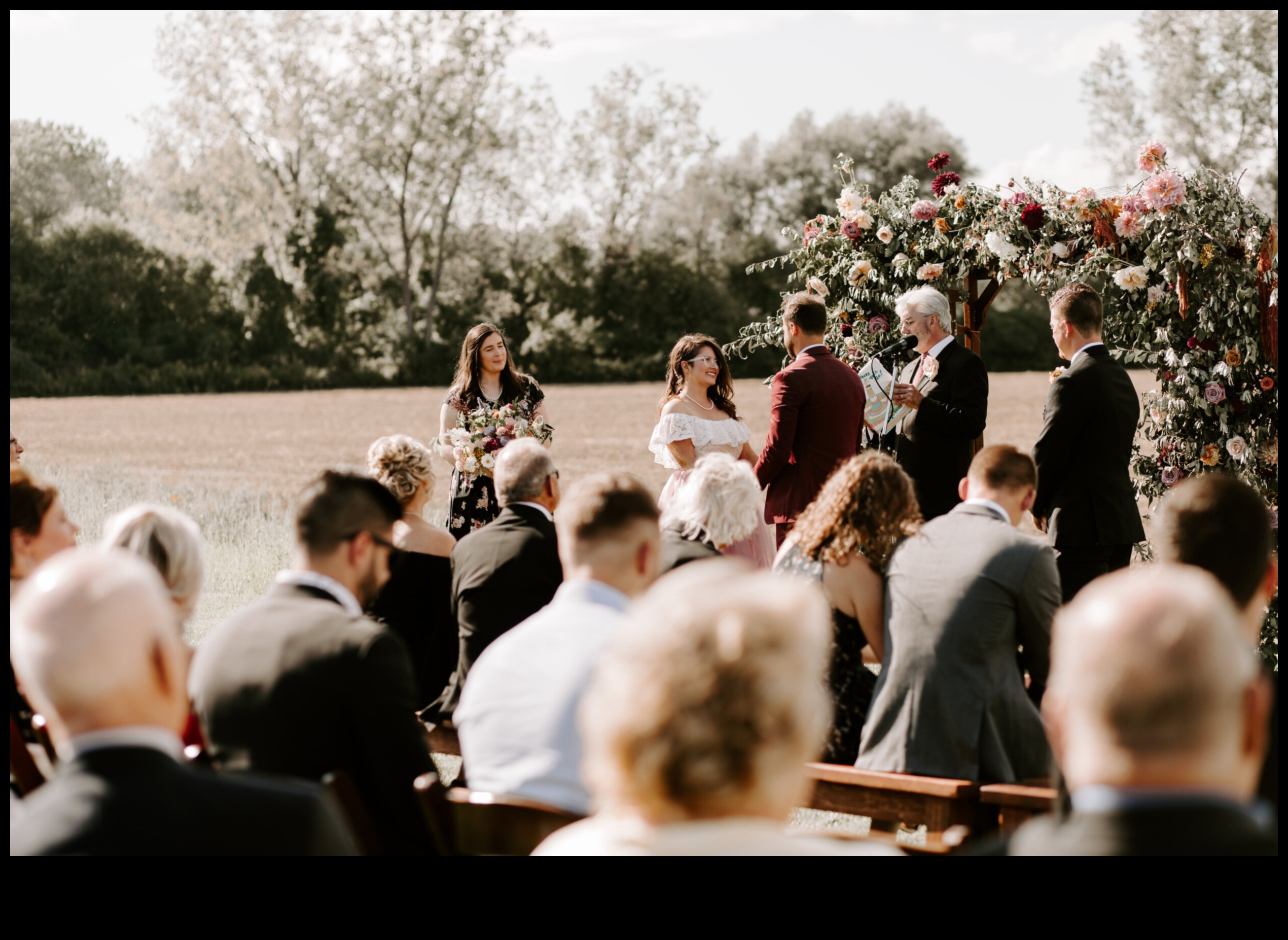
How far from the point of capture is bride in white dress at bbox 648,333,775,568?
7.08m

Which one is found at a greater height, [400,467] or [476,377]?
[476,377]

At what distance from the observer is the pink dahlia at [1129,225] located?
6742 millimetres

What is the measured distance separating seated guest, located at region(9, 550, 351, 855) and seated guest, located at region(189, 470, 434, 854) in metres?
0.74

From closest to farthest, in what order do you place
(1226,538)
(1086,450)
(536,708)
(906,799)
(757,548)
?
1. (536,708)
2. (1226,538)
3. (906,799)
4. (757,548)
5. (1086,450)

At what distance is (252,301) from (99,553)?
143ft

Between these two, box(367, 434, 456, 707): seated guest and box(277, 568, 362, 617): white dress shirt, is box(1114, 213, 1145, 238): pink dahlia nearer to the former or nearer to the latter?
box(367, 434, 456, 707): seated guest

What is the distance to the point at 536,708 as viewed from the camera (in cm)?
290

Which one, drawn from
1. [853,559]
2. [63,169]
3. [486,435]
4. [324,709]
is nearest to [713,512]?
[853,559]

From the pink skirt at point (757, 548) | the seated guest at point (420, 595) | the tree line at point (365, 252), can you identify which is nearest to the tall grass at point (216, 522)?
the seated guest at point (420, 595)

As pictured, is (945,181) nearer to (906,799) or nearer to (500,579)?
(500,579)

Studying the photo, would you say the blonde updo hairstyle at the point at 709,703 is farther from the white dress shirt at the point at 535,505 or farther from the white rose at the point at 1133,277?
the white rose at the point at 1133,277

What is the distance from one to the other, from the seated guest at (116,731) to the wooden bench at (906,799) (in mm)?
2024

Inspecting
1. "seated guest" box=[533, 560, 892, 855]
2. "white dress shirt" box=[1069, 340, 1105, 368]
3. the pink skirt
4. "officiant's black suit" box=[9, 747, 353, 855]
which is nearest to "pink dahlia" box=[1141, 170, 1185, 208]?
"white dress shirt" box=[1069, 340, 1105, 368]

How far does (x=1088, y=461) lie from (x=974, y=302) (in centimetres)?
223
